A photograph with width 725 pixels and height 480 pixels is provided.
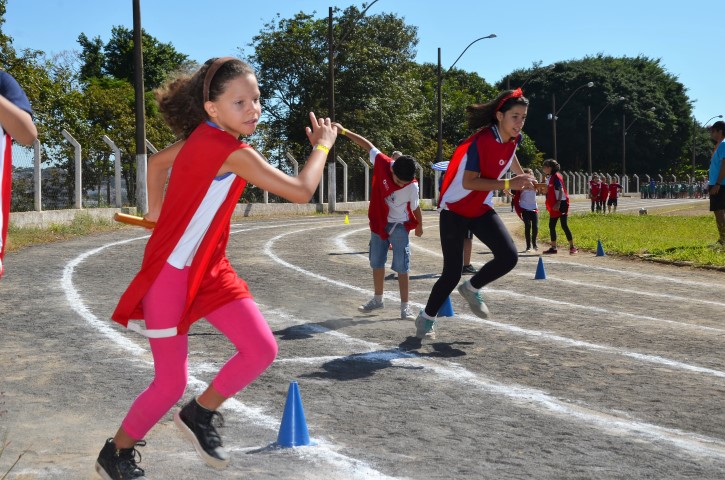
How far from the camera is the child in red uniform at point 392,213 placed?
920cm

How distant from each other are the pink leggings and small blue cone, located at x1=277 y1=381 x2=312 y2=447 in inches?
32.7

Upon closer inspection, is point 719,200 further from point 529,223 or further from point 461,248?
point 461,248

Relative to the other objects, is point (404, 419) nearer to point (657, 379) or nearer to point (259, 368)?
point (259, 368)

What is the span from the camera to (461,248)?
7652 millimetres

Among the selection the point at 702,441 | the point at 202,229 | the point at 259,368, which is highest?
the point at 202,229

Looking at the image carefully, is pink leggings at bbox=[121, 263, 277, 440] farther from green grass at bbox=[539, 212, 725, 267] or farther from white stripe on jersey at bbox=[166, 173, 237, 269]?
green grass at bbox=[539, 212, 725, 267]

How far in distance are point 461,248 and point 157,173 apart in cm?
387

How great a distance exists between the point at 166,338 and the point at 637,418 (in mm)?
2808

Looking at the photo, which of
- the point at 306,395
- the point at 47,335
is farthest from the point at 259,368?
the point at 47,335

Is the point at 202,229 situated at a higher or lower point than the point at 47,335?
higher

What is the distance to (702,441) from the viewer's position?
16.0ft

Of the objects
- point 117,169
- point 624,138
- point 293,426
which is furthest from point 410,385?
point 624,138

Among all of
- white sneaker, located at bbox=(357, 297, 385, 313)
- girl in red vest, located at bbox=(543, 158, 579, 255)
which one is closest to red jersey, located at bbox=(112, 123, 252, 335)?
white sneaker, located at bbox=(357, 297, 385, 313)

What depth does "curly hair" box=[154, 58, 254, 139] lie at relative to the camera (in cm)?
388
